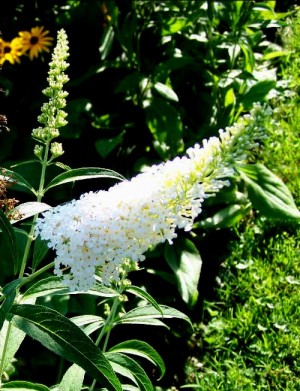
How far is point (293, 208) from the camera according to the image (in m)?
3.51

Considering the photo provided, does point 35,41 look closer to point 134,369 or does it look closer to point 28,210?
point 28,210

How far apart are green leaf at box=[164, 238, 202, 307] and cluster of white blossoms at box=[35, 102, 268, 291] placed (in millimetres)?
1652

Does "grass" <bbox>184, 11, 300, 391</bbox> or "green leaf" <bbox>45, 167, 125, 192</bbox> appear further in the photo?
"grass" <bbox>184, 11, 300, 391</bbox>

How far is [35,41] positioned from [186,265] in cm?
142

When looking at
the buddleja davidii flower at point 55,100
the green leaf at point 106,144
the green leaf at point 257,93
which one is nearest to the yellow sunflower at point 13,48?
the green leaf at point 106,144

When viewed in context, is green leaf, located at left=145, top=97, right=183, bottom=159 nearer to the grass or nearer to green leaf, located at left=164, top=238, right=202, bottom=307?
green leaf, located at left=164, top=238, right=202, bottom=307

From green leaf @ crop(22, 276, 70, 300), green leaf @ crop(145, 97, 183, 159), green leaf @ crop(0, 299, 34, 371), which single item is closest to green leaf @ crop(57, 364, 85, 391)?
green leaf @ crop(0, 299, 34, 371)

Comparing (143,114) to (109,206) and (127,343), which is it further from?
(109,206)

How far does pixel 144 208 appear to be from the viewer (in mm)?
1519

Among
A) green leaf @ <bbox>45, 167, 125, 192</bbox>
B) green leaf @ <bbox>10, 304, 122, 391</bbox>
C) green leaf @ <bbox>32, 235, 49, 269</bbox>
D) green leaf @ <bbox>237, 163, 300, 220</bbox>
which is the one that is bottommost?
green leaf @ <bbox>237, 163, 300, 220</bbox>

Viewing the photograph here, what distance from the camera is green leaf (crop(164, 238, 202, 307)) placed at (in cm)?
318

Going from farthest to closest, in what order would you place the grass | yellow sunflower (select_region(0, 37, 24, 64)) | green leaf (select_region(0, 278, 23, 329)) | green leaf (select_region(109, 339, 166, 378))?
yellow sunflower (select_region(0, 37, 24, 64)), the grass, green leaf (select_region(109, 339, 166, 378)), green leaf (select_region(0, 278, 23, 329))

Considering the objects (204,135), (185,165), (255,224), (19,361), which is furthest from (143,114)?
(185,165)

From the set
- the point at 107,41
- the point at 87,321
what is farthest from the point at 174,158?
the point at 87,321
